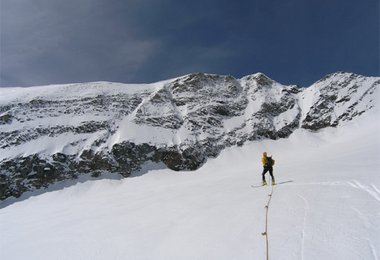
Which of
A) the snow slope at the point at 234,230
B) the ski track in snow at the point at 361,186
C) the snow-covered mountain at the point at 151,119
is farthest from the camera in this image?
the snow-covered mountain at the point at 151,119

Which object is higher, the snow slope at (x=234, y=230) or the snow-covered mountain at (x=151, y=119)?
the snow-covered mountain at (x=151, y=119)

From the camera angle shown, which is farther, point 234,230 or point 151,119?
point 151,119

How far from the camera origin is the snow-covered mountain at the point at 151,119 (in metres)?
64.9

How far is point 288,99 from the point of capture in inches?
3514

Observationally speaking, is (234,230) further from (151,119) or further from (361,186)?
(151,119)

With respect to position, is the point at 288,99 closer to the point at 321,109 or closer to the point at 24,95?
the point at 321,109

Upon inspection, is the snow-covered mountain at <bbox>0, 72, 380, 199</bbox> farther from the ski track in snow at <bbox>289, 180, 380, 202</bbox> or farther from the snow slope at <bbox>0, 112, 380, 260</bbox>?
the ski track in snow at <bbox>289, 180, 380, 202</bbox>

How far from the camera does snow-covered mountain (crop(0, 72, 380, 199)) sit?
64.9 metres

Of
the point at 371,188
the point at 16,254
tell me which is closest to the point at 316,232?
the point at 371,188

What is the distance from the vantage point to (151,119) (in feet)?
256

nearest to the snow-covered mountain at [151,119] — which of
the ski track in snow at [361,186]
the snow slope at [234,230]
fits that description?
the snow slope at [234,230]

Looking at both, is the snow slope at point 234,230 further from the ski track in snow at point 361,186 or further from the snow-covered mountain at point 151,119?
the snow-covered mountain at point 151,119

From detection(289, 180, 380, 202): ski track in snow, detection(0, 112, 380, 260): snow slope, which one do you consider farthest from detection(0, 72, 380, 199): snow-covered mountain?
detection(289, 180, 380, 202): ski track in snow

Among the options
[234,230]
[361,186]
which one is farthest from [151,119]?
[234,230]
